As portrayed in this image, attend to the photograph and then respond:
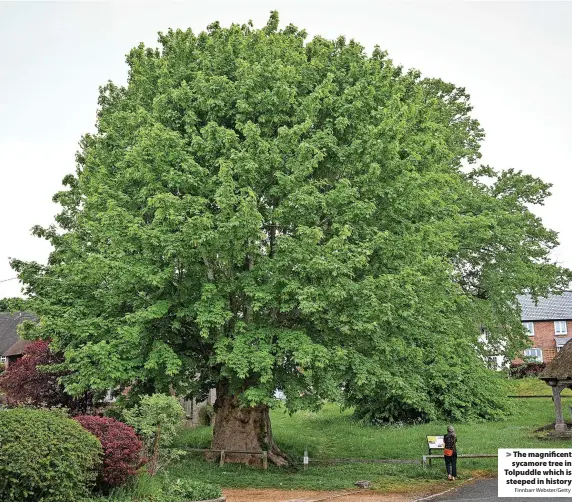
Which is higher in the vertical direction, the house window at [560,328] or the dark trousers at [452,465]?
the house window at [560,328]

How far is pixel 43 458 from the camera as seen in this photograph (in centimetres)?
945

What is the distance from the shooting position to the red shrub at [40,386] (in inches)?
903

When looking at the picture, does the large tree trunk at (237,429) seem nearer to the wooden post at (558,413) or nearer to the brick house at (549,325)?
the wooden post at (558,413)

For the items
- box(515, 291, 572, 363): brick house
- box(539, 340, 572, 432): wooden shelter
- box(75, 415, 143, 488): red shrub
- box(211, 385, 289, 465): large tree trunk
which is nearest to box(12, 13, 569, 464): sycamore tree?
box(211, 385, 289, 465): large tree trunk

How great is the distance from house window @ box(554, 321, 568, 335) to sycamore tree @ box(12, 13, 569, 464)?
37.5m

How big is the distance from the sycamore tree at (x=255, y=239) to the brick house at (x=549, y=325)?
37.3 metres

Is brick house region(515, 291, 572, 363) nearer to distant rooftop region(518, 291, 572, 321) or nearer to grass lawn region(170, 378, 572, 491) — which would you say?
distant rooftop region(518, 291, 572, 321)

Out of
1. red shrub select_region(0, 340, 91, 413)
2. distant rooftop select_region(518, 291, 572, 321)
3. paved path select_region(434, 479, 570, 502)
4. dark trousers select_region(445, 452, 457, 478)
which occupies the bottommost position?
paved path select_region(434, 479, 570, 502)

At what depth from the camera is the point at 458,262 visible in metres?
28.7

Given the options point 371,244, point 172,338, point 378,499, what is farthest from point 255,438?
point 371,244

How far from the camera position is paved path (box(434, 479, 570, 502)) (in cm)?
1348

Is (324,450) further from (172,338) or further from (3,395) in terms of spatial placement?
(3,395)

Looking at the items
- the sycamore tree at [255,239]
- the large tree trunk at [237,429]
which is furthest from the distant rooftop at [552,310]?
the large tree trunk at [237,429]

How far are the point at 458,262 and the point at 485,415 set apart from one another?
7051mm
